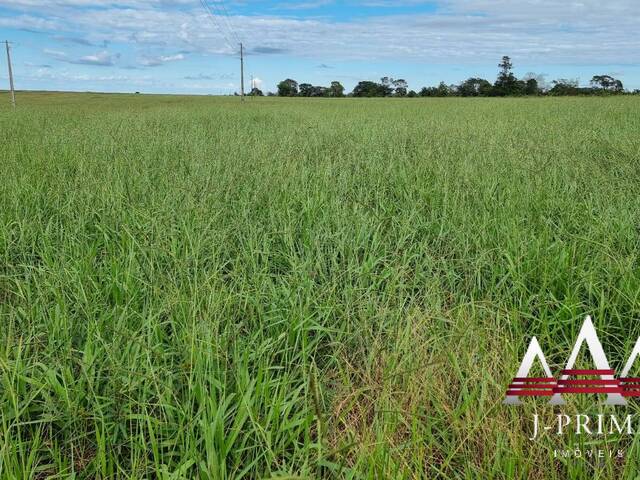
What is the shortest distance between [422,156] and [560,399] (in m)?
4.25

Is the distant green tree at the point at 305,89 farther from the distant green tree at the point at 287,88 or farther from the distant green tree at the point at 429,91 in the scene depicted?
the distant green tree at the point at 429,91

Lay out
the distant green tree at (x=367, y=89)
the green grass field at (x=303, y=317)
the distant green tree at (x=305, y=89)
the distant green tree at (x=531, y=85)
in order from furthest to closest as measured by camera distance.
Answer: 1. the distant green tree at (x=305, y=89)
2. the distant green tree at (x=367, y=89)
3. the distant green tree at (x=531, y=85)
4. the green grass field at (x=303, y=317)

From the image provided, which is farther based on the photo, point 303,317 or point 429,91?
point 429,91

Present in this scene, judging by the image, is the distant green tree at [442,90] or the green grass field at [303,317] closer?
the green grass field at [303,317]

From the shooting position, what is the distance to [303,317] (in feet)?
7.22

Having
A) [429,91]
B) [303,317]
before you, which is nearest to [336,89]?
[429,91]

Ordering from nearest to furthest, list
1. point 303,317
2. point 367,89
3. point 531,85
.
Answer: point 303,317
point 531,85
point 367,89

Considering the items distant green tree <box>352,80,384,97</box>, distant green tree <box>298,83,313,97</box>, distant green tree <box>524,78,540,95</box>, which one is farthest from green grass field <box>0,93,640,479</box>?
distant green tree <box>298,83,313,97</box>

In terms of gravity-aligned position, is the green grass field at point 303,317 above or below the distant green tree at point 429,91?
below

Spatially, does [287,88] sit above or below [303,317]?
above

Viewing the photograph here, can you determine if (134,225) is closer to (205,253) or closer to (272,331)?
(205,253)

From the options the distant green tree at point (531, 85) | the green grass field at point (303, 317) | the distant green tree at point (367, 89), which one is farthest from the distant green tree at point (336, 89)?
the green grass field at point (303, 317)

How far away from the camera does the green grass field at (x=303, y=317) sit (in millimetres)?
1591

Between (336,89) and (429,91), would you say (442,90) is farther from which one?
(336,89)
